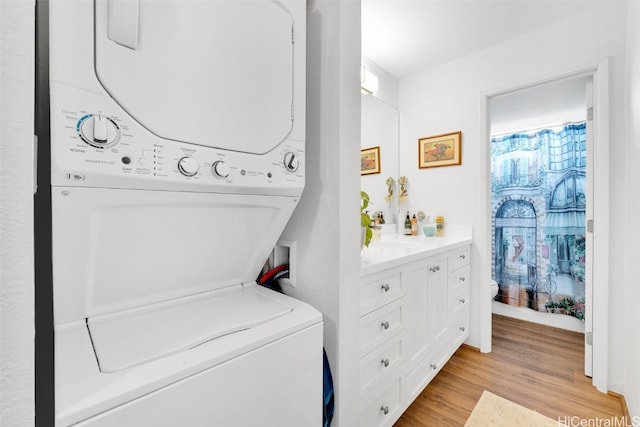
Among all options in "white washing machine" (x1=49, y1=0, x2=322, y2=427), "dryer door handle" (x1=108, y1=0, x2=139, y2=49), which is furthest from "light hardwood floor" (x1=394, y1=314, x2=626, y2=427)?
"dryer door handle" (x1=108, y1=0, x2=139, y2=49)

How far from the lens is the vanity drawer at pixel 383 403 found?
4.18 feet

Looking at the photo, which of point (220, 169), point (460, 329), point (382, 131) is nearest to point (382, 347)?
point (220, 169)

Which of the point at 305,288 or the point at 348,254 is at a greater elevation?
the point at 348,254

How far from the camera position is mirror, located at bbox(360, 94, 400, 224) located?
2500 millimetres

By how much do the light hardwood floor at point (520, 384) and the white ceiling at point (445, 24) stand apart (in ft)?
8.23

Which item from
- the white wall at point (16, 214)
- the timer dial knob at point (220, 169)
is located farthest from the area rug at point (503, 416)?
the white wall at point (16, 214)

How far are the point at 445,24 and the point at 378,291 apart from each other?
199 cm

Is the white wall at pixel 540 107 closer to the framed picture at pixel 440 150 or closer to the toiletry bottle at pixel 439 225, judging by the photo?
the framed picture at pixel 440 150

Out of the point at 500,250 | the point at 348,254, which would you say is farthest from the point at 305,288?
the point at 500,250

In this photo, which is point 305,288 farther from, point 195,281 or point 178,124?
point 178,124

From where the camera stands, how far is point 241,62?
80cm

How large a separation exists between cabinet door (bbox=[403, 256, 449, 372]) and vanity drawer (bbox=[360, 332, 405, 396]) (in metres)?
0.12

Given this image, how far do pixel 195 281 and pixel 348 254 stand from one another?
500mm

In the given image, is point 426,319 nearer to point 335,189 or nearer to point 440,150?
point 335,189
